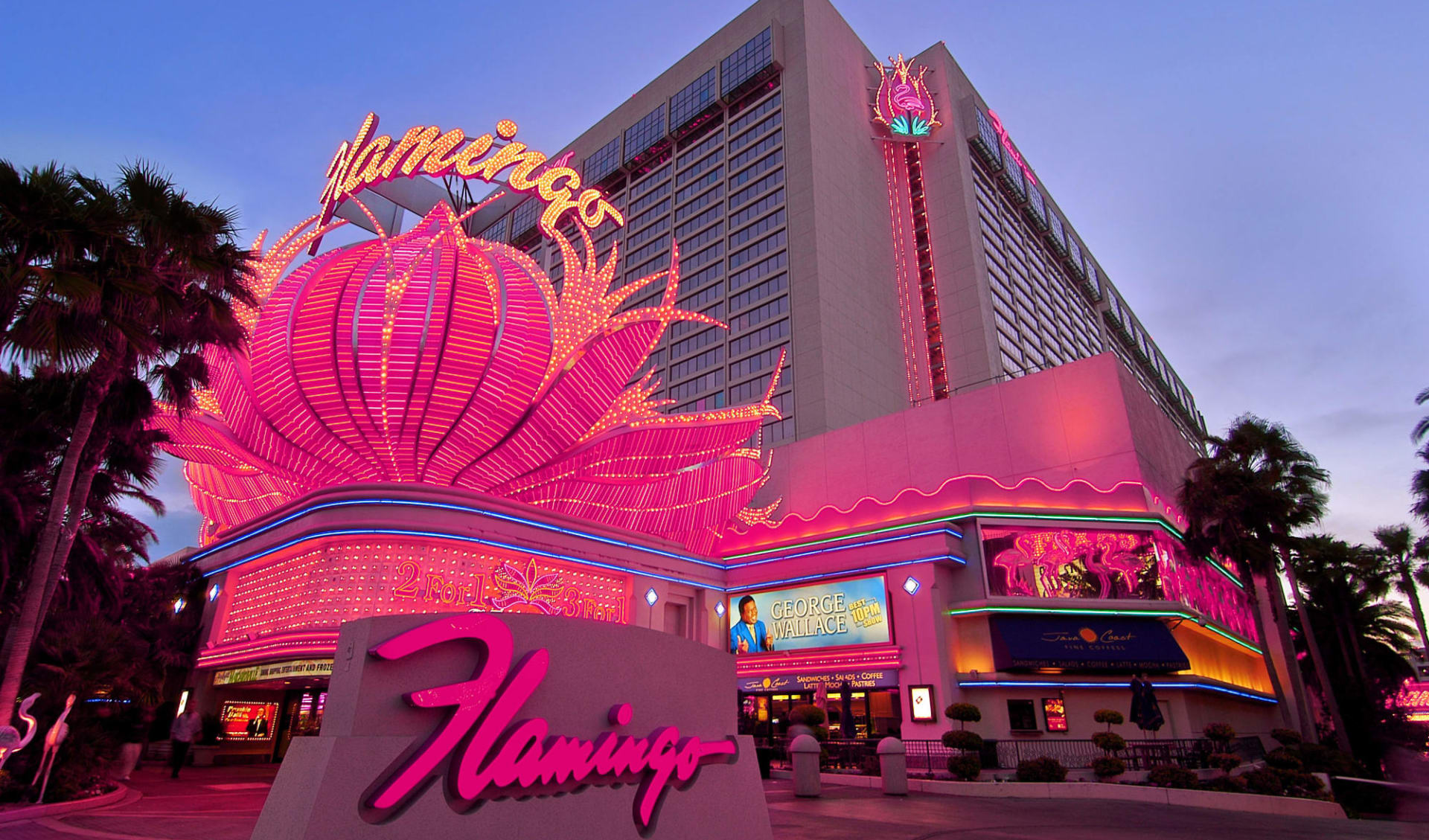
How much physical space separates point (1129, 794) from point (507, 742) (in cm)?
1575

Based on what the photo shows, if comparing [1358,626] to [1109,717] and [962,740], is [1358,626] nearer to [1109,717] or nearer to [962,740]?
[1109,717]

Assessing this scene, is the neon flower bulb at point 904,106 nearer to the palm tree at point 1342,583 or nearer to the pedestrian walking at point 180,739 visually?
the palm tree at point 1342,583

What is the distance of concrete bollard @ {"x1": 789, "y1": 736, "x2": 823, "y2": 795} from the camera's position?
626 inches

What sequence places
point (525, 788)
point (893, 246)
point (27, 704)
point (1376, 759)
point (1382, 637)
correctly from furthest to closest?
1. point (893, 246)
2. point (1382, 637)
3. point (1376, 759)
4. point (27, 704)
5. point (525, 788)

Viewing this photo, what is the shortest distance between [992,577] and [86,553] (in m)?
28.4

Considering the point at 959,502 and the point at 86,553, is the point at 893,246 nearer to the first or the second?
the point at 959,502

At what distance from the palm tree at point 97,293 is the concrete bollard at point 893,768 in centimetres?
1675

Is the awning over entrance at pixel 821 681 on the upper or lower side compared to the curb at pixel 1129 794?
upper

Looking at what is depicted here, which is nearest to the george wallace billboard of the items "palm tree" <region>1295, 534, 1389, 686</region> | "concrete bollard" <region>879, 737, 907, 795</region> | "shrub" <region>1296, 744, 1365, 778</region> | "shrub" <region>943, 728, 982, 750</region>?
"shrub" <region>943, 728, 982, 750</region>

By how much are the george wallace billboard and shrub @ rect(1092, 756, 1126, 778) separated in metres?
7.83

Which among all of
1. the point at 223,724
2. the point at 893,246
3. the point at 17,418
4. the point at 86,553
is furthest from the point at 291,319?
the point at 893,246

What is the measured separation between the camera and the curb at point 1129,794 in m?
15.9

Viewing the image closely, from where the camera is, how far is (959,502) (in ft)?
89.2

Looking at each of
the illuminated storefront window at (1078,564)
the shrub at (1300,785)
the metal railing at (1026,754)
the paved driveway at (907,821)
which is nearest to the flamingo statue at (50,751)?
the paved driveway at (907,821)
